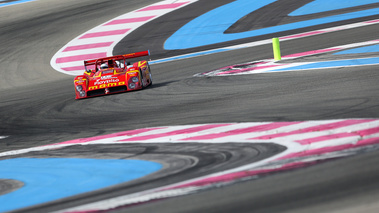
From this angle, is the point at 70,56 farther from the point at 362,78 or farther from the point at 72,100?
the point at 362,78

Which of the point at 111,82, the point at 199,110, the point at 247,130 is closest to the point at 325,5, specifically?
the point at 111,82

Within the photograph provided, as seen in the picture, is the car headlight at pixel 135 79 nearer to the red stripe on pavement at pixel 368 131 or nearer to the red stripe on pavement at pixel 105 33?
the red stripe on pavement at pixel 368 131

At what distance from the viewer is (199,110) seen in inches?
364

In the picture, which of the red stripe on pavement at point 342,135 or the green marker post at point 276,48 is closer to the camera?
the red stripe on pavement at point 342,135

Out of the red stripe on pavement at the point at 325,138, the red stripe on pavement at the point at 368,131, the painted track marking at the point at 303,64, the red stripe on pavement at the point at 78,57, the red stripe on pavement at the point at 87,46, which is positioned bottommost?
the painted track marking at the point at 303,64

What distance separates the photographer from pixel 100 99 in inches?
485

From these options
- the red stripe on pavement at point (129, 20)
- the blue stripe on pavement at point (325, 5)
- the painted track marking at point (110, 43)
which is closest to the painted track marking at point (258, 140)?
the painted track marking at point (110, 43)

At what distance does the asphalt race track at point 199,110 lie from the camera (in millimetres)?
4125

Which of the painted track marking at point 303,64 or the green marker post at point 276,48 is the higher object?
the green marker post at point 276,48

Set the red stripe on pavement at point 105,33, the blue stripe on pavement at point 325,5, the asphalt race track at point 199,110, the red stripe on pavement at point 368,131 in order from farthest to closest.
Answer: the red stripe on pavement at point 105,33 → the blue stripe on pavement at point 325,5 → the red stripe on pavement at point 368,131 → the asphalt race track at point 199,110

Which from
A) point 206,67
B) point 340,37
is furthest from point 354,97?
point 340,37

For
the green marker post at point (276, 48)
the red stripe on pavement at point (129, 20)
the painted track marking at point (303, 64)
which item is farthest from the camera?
the red stripe on pavement at point (129, 20)

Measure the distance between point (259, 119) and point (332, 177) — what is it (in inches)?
131

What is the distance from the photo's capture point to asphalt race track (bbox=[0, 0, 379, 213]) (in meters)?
4.12
